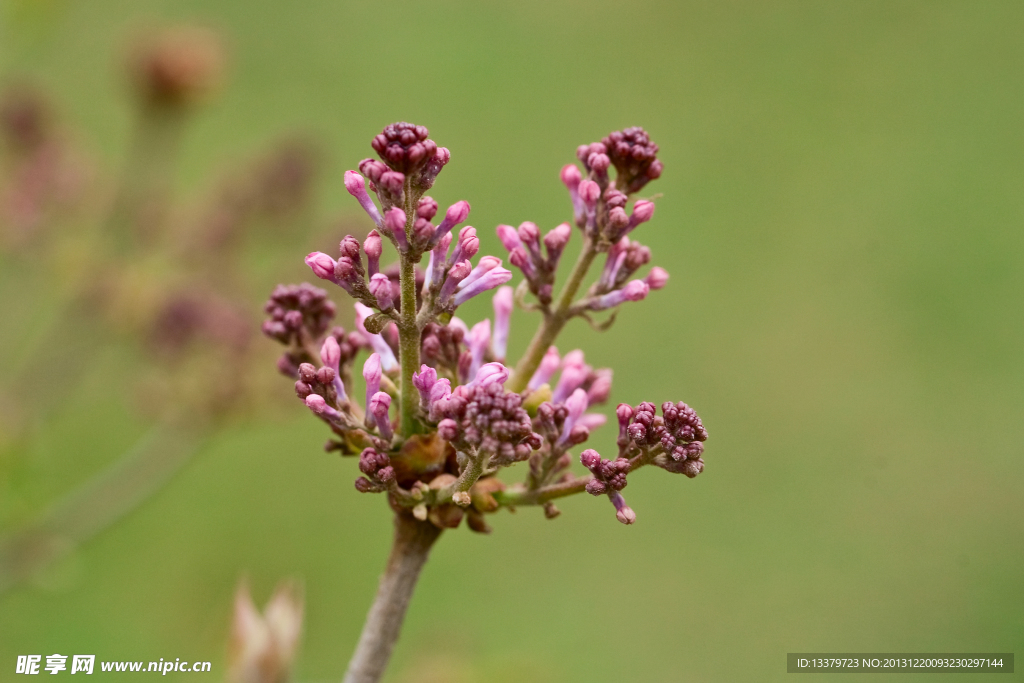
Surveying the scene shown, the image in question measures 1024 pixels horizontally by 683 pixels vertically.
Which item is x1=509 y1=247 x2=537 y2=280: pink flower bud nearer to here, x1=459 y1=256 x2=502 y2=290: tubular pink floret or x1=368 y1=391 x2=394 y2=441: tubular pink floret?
x1=459 y1=256 x2=502 y2=290: tubular pink floret

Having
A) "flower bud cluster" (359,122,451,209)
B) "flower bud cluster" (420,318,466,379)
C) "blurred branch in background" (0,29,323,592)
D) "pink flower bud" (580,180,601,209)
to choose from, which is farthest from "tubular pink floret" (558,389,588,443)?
"blurred branch in background" (0,29,323,592)

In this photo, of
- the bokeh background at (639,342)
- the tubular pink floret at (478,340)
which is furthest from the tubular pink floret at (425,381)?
the bokeh background at (639,342)

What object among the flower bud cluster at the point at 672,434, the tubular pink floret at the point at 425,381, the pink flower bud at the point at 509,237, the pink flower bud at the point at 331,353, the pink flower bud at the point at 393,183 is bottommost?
the flower bud cluster at the point at 672,434

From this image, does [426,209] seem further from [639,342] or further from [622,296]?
[639,342]

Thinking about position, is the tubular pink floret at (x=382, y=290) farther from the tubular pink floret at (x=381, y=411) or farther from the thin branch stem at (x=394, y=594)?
the thin branch stem at (x=394, y=594)

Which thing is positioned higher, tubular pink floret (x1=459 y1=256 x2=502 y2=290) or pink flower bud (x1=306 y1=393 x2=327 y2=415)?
tubular pink floret (x1=459 y1=256 x2=502 y2=290)

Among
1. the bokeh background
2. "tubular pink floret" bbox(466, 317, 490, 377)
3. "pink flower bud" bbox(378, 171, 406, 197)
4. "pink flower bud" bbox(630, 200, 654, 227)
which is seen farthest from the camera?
the bokeh background

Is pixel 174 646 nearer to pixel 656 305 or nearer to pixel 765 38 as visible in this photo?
pixel 656 305
